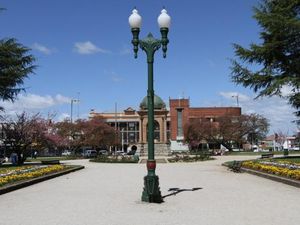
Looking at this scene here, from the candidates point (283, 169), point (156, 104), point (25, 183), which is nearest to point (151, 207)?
point (25, 183)

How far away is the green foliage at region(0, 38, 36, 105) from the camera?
1387 inches

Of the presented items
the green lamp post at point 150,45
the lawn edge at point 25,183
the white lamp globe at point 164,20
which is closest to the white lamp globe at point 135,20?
the green lamp post at point 150,45

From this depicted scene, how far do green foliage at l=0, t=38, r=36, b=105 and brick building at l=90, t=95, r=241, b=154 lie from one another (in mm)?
33684

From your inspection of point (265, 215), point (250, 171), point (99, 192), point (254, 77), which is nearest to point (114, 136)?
point (254, 77)

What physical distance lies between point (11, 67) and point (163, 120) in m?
36.9

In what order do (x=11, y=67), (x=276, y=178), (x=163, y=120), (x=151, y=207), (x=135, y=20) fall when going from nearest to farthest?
(x=151, y=207) → (x=135, y=20) → (x=276, y=178) → (x=11, y=67) → (x=163, y=120)

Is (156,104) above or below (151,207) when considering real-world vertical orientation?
above

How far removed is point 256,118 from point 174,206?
8587 cm

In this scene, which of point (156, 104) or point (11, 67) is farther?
point (156, 104)

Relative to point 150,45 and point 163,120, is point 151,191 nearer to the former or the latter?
point 150,45

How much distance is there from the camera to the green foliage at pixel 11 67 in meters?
35.2

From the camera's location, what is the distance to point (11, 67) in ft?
117

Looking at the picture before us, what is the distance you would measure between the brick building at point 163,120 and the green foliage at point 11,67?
33.7 metres

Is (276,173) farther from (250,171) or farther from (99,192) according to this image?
(99,192)
